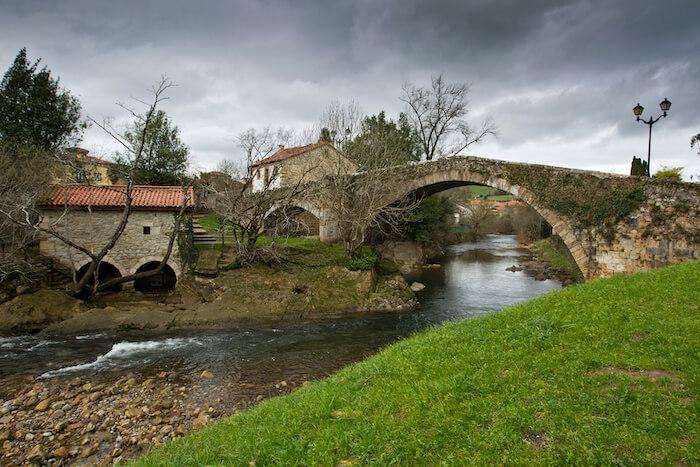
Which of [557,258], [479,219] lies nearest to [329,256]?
[557,258]

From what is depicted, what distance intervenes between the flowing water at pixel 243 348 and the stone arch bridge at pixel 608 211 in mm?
4366

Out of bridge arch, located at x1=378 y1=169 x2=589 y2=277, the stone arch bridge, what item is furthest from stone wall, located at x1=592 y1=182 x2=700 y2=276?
bridge arch, located at x1=378 y1=169 x2=589 y2=277

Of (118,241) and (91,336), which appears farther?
(118,241)

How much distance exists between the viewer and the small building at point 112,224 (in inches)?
652

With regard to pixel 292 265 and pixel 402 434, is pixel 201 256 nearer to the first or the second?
pixel 292 265

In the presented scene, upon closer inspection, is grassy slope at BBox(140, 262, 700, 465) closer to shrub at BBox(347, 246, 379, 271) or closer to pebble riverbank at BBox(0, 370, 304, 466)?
pebble riverbank at BBox(0, 370, 304, 466)

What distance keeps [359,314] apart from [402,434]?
12794mm

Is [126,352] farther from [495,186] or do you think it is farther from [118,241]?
[495,186]

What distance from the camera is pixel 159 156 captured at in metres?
29.5

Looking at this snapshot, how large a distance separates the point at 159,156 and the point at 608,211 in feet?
95.2

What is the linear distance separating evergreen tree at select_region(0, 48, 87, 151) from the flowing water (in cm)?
1348

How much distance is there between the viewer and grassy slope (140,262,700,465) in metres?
3.64

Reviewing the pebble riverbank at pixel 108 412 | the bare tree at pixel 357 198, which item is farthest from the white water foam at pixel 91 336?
the bare tree at pixel 357 198

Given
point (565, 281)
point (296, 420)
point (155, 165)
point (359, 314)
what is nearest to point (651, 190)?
point (565, 281)
